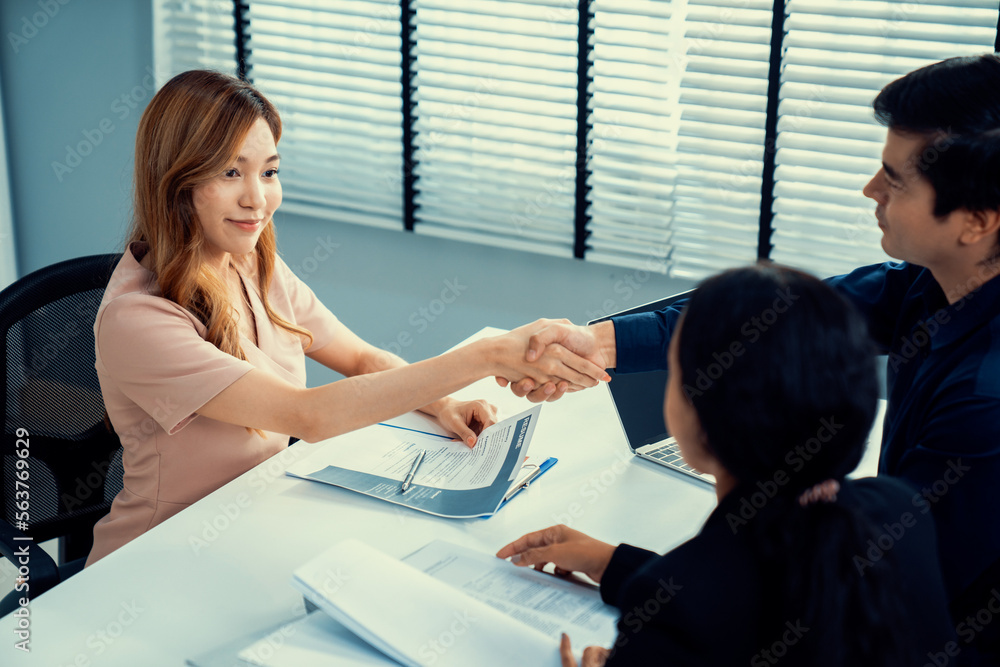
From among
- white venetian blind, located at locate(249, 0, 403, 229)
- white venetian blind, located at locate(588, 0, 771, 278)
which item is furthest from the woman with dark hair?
white venetian blind, located at locate(249, 0, 403, 229)

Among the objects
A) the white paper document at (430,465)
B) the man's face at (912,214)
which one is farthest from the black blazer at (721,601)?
the white paper document at (430,465)

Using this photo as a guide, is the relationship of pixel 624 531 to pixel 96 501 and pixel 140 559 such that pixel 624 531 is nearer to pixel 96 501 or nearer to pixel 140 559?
pixel 140 559

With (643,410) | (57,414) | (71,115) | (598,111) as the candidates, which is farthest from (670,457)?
(71,115)

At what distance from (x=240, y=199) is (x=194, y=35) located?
83.1 inches

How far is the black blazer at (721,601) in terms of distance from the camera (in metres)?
0.77

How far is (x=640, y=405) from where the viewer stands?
158 centimetres

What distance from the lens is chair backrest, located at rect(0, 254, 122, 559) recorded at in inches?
59.8

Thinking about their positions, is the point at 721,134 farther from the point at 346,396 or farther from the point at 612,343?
the point at 346,396

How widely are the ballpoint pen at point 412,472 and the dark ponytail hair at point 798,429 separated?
74cm

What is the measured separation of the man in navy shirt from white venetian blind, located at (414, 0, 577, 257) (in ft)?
5.71

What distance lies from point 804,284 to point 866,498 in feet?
0.78

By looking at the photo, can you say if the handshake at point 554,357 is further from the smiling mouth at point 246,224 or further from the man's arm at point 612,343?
the smiling mouth at point 246,224

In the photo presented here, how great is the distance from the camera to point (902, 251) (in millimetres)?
1212

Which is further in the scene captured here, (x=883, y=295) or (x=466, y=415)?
(x=466, y=415)
